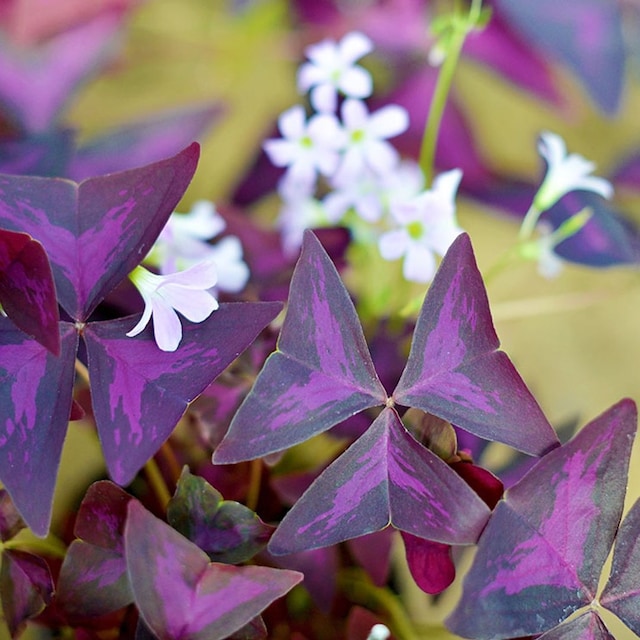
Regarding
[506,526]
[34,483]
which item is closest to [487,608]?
[506,526]

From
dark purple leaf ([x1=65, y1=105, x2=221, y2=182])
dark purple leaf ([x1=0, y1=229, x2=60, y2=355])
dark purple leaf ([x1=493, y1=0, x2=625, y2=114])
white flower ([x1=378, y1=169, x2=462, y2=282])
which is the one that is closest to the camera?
dark purple leaf ([x1=0, y1=229, x2=60, y2=355])

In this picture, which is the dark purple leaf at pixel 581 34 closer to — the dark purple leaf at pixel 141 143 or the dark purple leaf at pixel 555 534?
the dark purple leaf at pixel 141 143

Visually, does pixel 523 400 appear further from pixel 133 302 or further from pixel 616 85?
pixel 616 85

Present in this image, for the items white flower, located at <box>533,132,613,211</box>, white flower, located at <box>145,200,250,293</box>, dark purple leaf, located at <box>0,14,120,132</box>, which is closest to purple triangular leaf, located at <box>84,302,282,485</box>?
white flower, located at <box>145,200,250,293</box>

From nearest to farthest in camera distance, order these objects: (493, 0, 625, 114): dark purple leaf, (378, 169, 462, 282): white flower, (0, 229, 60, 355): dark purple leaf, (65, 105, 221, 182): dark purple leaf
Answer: (0, 229, 60, 355): dark purple leaf
(378, 169, 462, 282): white flower
(65, 105, 221, 182): dark purple leaf
(493, 0, 625, 114): dark purple leaf

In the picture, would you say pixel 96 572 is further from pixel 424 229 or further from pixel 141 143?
pixel 141 143

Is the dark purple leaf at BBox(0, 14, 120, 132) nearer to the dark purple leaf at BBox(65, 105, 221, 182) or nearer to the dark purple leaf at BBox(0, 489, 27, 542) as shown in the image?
the dark purple leaf at BBox(65, 105, 221, 182)

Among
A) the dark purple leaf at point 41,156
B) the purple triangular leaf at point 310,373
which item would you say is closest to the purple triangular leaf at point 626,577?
the purple triangular leaf at point 310,373

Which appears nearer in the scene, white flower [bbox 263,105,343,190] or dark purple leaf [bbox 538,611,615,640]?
dark purple leaf [bbox 538,611,615,640]
